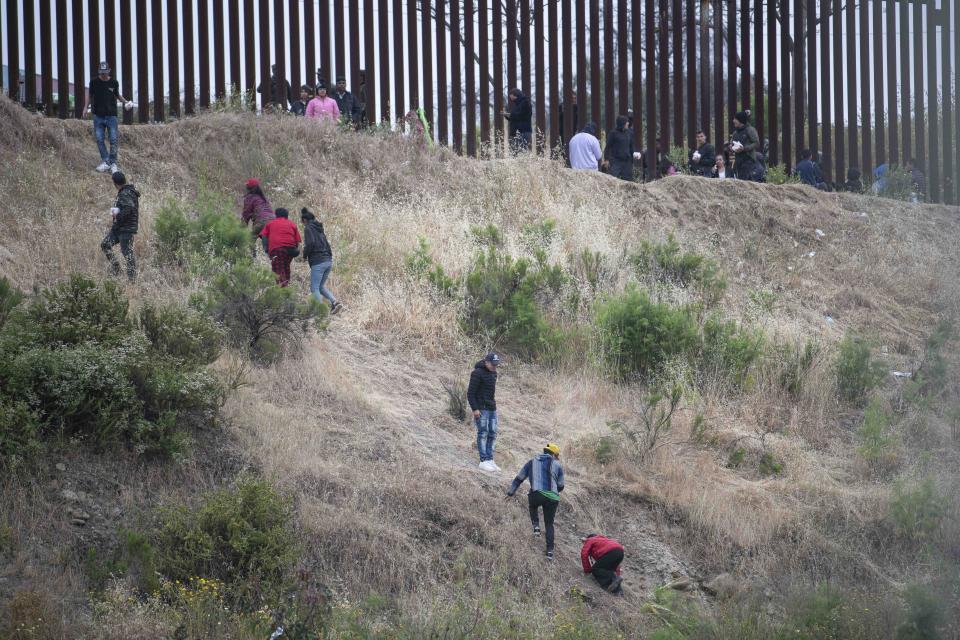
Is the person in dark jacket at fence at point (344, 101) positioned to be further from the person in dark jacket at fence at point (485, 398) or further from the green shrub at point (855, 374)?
the green shrub at point (855, 374)

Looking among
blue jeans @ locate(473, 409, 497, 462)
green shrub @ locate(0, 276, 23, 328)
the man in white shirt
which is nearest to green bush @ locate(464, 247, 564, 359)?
blue jeans @ locate(473, 409, 497, 462)

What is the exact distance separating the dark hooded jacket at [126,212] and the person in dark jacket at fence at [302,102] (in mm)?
6255

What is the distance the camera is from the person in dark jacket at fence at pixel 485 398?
469 inches

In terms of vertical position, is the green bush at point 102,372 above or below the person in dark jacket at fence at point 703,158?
below

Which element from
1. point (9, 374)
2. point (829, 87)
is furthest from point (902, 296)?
point (9, 374)

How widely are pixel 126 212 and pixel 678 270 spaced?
868cm

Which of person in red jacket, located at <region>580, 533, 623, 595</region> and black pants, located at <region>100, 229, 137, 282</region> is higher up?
black pants, located at <region>100, 229, 137, 282</region>

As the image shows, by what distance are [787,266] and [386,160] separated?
750 centimetres

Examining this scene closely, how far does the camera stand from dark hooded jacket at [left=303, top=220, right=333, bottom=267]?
14.4 m

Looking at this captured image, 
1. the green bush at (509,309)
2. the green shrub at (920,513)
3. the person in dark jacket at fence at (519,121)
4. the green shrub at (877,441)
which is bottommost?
the green shrub at (920,513)

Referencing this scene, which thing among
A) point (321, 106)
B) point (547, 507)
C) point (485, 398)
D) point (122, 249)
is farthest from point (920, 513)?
point (321, 106)

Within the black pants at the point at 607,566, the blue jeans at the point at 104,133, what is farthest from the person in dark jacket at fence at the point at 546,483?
the blue jeans at the point at 104,133

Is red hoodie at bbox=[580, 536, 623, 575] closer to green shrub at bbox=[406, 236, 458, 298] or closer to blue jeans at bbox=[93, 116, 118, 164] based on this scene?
green shrub at bbox=[406, 236, 458, 298]

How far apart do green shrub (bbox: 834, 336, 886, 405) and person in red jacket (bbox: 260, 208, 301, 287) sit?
7921 mm
